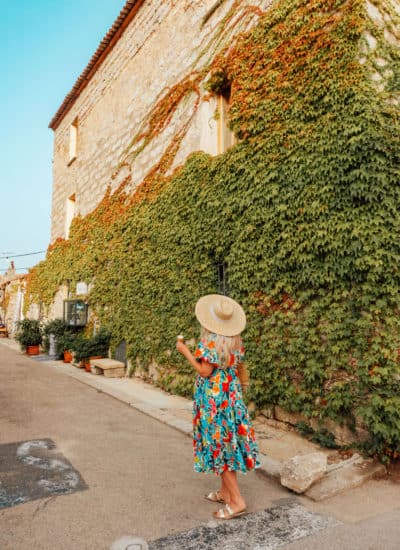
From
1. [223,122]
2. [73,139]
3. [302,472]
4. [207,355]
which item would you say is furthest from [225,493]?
[73,139]

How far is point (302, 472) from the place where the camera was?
3277mm

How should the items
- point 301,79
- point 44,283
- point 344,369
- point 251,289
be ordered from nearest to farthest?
1. point 344,369
2. point 301,79
3. point 251,289
4. point 44,283

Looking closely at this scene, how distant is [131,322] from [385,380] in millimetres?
5824

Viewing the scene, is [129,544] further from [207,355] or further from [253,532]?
[207,355]

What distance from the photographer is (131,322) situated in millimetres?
8680

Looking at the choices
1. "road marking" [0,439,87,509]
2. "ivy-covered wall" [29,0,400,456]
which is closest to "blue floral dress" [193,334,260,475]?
"road marking" [0,439,87,509]

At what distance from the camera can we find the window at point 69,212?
1417cm

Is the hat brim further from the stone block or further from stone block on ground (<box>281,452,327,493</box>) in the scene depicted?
the stone block

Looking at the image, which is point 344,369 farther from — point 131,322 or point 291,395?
point 131,322

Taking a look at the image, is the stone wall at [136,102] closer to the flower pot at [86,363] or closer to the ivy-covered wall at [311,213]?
the ivy-covered wall at [311,213]

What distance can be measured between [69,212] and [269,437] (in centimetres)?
1189

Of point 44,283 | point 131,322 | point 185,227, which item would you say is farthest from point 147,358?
point 44,283

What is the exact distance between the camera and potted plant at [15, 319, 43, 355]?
12.3 m

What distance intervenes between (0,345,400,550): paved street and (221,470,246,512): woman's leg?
11 cm
